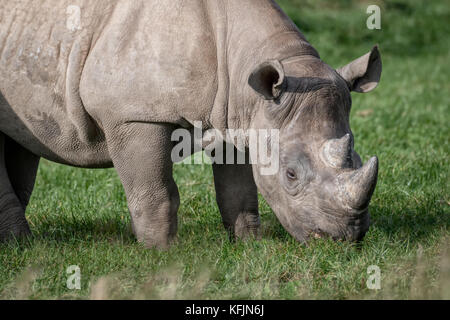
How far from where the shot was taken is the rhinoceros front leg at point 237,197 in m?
5.82

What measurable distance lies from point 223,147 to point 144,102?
2.58ft

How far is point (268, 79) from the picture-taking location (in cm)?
480

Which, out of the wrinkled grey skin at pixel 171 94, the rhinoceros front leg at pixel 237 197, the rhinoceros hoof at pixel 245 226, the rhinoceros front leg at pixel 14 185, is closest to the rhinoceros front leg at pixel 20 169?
the rhinoceros front leg at pixel 14 185

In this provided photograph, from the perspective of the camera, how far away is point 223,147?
552cm

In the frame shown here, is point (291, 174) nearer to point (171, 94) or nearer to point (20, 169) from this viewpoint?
point (171, 94)

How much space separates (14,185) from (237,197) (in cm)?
176

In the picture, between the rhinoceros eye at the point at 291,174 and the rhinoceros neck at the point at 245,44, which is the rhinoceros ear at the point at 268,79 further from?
the rhinoceros eye at the point at 291,174

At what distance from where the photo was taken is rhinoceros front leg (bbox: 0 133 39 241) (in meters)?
5.61

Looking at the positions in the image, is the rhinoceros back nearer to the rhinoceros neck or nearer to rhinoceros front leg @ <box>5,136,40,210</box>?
rhinoceros front leg @ <box>5,136,40,210</box>

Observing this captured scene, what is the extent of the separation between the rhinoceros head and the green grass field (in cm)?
22

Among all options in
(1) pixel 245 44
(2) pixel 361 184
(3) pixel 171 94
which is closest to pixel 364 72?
(1) pixel 245 44

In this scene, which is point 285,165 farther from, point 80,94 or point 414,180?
point 414,180

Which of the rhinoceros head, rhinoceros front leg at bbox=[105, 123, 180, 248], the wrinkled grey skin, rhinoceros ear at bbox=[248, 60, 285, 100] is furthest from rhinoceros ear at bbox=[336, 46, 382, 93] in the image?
rhinoceros front leg at bbox=[105, 123, 180, 248]

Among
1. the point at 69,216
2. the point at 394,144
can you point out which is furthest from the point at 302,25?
the point at 69,216
